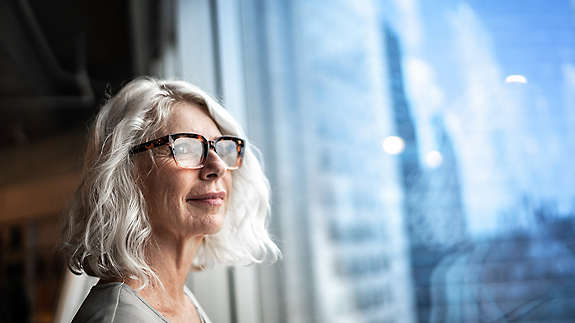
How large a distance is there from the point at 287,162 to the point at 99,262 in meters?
0.88

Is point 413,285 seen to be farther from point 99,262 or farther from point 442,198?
point 99,262

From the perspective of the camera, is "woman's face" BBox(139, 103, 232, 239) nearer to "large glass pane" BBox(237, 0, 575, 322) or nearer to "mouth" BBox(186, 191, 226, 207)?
"mouth" BBox(186, 191, 226, 207)

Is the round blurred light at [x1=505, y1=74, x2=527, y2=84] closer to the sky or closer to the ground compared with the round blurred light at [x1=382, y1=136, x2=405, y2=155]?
closer to the sky

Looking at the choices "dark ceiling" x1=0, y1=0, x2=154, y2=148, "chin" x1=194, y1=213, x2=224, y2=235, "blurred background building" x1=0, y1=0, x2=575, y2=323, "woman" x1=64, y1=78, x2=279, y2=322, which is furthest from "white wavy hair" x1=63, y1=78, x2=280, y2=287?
"dark ceiling" x1=0, y1=0, x2=154, y2=148

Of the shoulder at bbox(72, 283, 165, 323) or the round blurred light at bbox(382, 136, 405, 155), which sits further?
the round blurred light at bbox(382, 136, 405, 155)

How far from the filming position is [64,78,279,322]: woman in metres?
1.22

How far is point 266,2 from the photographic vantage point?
2107mm

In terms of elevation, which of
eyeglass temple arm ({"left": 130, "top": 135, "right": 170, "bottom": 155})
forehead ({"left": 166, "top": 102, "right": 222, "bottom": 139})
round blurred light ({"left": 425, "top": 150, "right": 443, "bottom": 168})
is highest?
forehead ({"left": 166, "top": 102, "right": 222, "bottom": 139})

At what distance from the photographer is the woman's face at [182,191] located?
125 centimetres

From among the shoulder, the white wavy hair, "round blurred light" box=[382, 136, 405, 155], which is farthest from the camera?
"round blurred light" box=[382, 136, 405, 155]

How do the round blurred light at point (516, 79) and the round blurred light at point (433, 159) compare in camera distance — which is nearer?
the round blurred light at point (516, 79)

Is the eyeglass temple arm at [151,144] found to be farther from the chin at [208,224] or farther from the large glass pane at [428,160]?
the large glass pane at [428,160]

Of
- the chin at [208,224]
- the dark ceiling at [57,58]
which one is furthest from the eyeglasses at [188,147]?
the dark ceiling at [57,58]

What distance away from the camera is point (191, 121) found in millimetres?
1299
